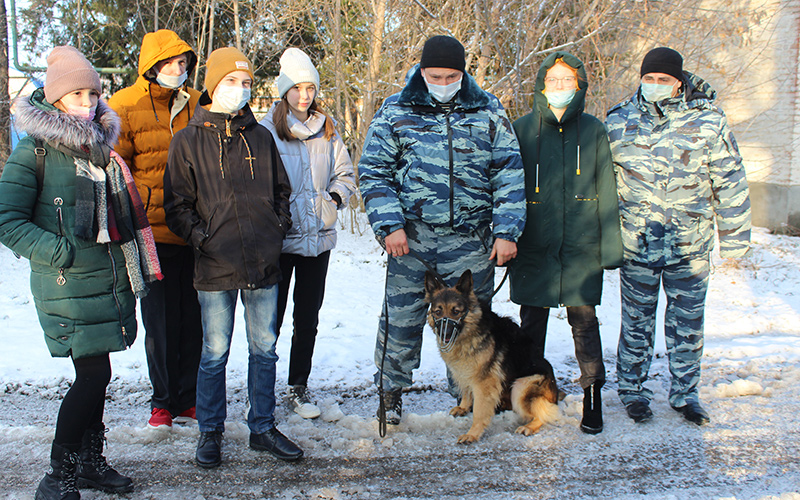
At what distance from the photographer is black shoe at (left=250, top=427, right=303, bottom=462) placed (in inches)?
132

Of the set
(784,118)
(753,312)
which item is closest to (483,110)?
(753,312)

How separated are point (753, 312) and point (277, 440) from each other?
21.6 feet

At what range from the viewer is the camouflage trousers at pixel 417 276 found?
12.2 ft

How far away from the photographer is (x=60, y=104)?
9.57 ft

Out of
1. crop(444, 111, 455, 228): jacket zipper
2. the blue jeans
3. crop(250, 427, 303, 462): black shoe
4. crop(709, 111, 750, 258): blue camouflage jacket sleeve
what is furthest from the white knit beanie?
crop(709, 111, 750, 258): blue camouflage jacket sleeve

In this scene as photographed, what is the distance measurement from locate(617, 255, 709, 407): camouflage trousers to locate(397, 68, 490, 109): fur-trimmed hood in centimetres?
167

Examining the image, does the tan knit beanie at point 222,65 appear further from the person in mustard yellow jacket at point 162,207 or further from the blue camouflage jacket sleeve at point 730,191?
the blue camouflage jacket sleeve at point 730,191

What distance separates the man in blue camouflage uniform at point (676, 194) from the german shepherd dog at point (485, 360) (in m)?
0.78

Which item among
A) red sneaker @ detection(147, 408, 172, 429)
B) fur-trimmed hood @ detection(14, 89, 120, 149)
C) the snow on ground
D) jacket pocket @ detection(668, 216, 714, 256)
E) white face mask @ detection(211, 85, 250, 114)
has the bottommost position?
the snow on ground

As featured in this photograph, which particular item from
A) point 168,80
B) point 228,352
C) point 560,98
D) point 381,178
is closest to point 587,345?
point 560,98

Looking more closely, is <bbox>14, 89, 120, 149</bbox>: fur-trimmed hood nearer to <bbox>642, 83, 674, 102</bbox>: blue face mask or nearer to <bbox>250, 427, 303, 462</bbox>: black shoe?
<bbox>250, 427, 303, 462</bbox>: black shoe

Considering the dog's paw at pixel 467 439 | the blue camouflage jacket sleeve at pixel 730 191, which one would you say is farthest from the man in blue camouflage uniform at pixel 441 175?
the blue camouflage jacket sleeve at pixel 730 191

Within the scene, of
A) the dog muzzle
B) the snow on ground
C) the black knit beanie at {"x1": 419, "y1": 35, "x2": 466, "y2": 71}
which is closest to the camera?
the snow on ground

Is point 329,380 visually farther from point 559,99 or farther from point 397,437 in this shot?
point 559,99
